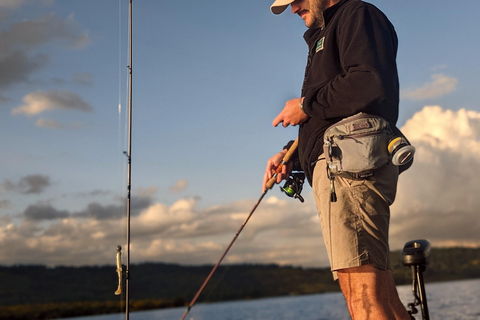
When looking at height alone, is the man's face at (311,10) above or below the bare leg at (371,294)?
above

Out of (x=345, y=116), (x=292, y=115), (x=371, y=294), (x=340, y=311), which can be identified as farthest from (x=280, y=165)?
(x=340, y=311)

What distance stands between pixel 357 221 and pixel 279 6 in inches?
65.0

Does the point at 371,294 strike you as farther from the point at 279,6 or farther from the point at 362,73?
the point at 279,6

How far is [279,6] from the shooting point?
3.61m

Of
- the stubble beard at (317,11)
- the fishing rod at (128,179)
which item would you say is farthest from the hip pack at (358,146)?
the fishing rod at (128,179)

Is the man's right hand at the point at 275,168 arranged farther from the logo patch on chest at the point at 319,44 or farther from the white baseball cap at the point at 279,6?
the white baseball cap at the point at 279,6

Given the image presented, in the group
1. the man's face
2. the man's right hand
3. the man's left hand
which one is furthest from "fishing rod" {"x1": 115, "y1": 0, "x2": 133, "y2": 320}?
the man's face

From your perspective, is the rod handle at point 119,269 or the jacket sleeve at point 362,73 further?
the rod handle at point 119,269

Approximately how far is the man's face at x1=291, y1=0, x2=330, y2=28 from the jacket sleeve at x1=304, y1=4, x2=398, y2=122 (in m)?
0.33

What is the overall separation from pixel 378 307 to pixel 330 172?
738mm

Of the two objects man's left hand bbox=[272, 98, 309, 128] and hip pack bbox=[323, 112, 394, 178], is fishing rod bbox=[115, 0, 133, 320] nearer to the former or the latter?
man's left hand bbox=[272, 98, 309, 128]

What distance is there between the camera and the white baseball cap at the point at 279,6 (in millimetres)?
3475

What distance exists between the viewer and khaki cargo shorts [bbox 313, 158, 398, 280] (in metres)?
2.73

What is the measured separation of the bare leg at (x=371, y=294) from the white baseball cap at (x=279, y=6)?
1.77 metres
